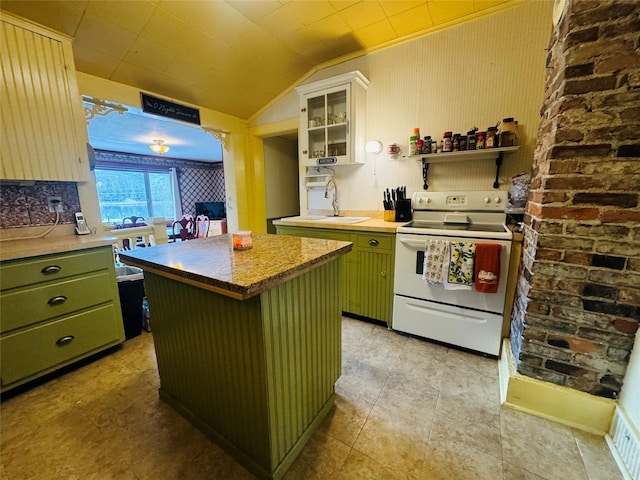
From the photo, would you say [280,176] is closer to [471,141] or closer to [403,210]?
[403,210]

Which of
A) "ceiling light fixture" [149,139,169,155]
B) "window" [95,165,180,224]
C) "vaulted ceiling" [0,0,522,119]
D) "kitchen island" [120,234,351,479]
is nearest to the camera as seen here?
"kitchen island" [120,234,351,479]

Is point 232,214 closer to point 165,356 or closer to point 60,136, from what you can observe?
point 60,136

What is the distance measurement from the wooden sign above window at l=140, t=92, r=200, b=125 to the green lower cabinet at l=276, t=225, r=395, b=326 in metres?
1.99

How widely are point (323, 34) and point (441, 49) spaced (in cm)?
102

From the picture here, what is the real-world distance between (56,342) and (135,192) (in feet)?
18.6

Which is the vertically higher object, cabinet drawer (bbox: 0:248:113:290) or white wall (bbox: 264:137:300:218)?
white wall (bbox: 264:137:300:218)

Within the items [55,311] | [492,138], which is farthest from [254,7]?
[55,311]

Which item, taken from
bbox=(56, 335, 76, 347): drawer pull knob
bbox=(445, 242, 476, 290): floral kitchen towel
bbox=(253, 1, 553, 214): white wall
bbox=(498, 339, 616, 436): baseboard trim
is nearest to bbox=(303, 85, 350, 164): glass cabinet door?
bbox=(253, 1, 553, 214): white wall

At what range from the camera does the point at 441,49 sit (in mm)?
2168

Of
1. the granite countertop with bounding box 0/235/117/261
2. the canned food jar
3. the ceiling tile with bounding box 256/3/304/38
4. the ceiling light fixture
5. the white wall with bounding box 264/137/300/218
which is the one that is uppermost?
the ceiling tile with bounding box 256/3/304/38

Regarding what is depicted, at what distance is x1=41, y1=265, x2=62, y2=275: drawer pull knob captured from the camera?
1.52 meters

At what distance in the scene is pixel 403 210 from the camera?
91.7 inches

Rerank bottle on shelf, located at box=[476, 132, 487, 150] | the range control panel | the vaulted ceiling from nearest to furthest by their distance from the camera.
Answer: the vaulted ceiling, bottle on shelf, located at box=[476, 132, 487, 150], the range control panel

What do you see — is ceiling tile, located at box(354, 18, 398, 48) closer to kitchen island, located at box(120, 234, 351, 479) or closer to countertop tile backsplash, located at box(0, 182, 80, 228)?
kitchen island, located at box(120, 234, 351, 479)
